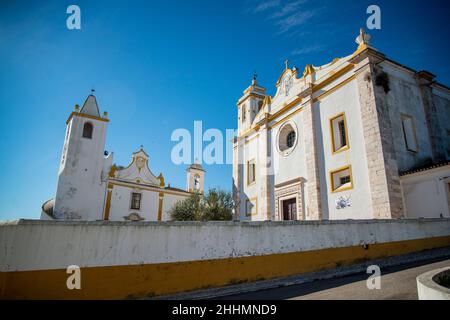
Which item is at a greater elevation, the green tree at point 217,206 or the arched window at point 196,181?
the arched window at point 196,181

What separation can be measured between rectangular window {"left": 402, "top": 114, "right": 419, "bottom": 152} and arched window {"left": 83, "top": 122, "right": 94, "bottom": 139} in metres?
21.3

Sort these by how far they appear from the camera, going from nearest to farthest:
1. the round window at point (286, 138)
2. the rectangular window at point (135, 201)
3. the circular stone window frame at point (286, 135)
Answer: the circular stone window frame at point (286, 135), the round window at point (286, 138), the rectangular window at point (135, 201)

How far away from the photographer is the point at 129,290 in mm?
5367

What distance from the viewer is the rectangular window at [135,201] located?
23.4 metres

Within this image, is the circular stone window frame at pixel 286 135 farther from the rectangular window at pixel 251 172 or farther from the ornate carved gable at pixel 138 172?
the ornate carved gable at pixel 138 172

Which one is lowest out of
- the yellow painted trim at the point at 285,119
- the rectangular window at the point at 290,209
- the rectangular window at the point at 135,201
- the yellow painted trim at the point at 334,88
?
the rectangular window at the point at 290,209

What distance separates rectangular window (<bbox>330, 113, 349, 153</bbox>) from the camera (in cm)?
1345

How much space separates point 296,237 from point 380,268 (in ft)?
7.19

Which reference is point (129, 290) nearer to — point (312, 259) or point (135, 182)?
point (312, 259)

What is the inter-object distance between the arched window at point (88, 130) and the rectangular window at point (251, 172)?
12924 millimetres

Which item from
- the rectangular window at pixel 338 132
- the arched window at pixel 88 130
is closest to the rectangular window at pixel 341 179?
the rectangular window at pixel 338 132
